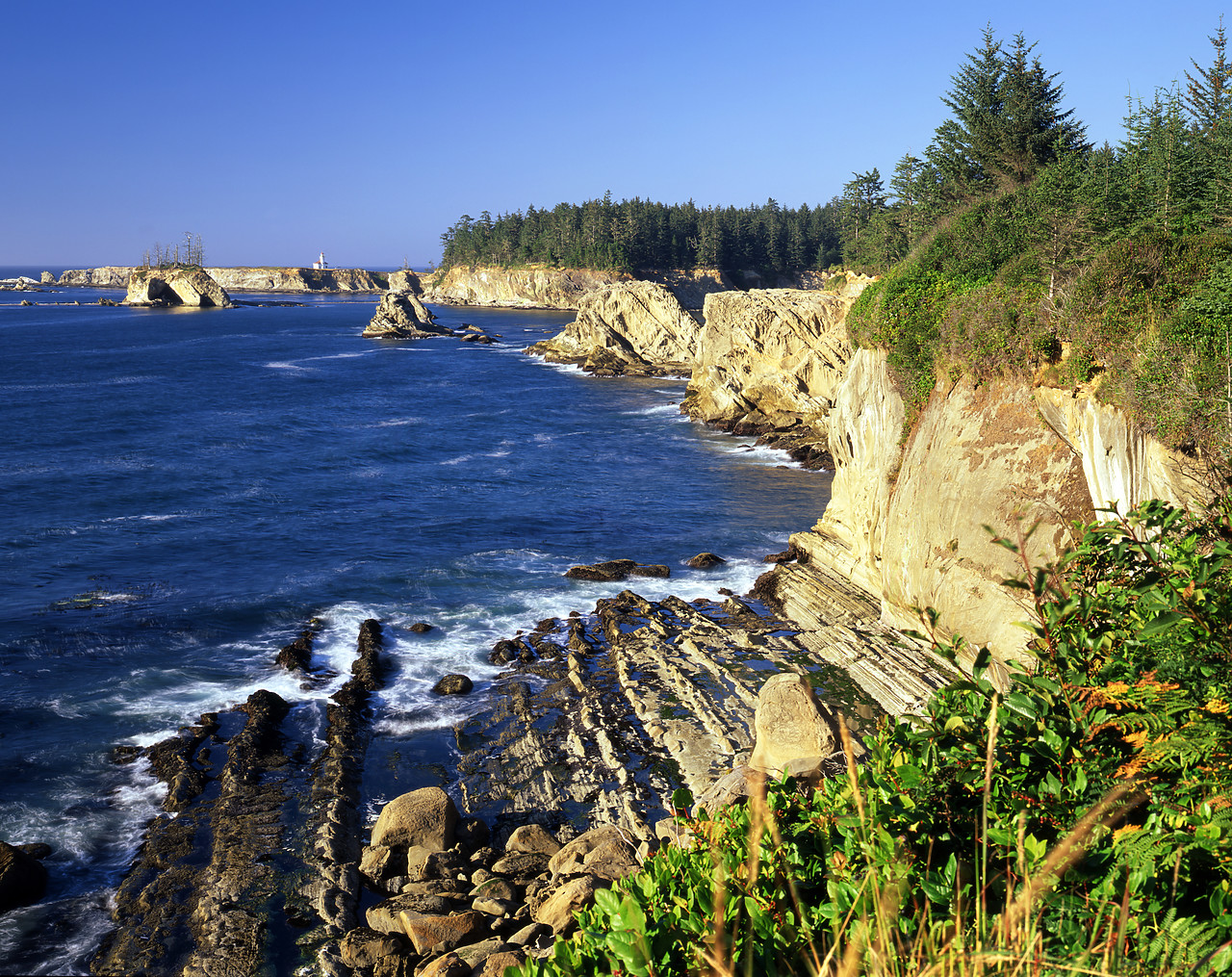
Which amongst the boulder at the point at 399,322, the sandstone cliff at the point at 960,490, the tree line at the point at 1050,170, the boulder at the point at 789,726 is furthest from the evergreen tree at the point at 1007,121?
the boulder at the point at 399,322

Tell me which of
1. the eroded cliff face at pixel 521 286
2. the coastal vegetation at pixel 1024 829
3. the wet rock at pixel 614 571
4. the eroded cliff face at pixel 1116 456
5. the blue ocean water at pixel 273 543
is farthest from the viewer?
the eroded cliff face at pixel 521 286

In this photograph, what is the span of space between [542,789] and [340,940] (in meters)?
5.56

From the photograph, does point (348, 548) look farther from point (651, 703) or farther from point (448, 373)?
point (448, 373)

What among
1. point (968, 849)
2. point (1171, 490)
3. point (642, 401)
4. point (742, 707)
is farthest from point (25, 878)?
point (642, 401)

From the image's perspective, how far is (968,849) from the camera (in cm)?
471

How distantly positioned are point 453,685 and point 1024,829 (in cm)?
2023

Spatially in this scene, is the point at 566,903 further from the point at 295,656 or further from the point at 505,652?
the point at 295,656

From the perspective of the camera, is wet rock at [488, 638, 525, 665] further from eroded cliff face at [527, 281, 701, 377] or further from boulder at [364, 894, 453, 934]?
eroded cliff face at [527, 281, 701, 377]

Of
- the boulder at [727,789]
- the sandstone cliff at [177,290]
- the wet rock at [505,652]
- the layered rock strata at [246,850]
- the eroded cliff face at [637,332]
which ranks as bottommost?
the layered rock strata at [246,850]

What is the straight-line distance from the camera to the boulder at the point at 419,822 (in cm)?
1581

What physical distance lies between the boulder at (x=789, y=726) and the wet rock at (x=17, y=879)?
1357 centimetres

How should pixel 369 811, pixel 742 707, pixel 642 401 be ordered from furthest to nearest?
pixel 642 401 < pixel 742 707 < pixel 369 811

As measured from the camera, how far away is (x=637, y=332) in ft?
301

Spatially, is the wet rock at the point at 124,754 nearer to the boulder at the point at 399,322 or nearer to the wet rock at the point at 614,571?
the wet rock at the point at 614,571
